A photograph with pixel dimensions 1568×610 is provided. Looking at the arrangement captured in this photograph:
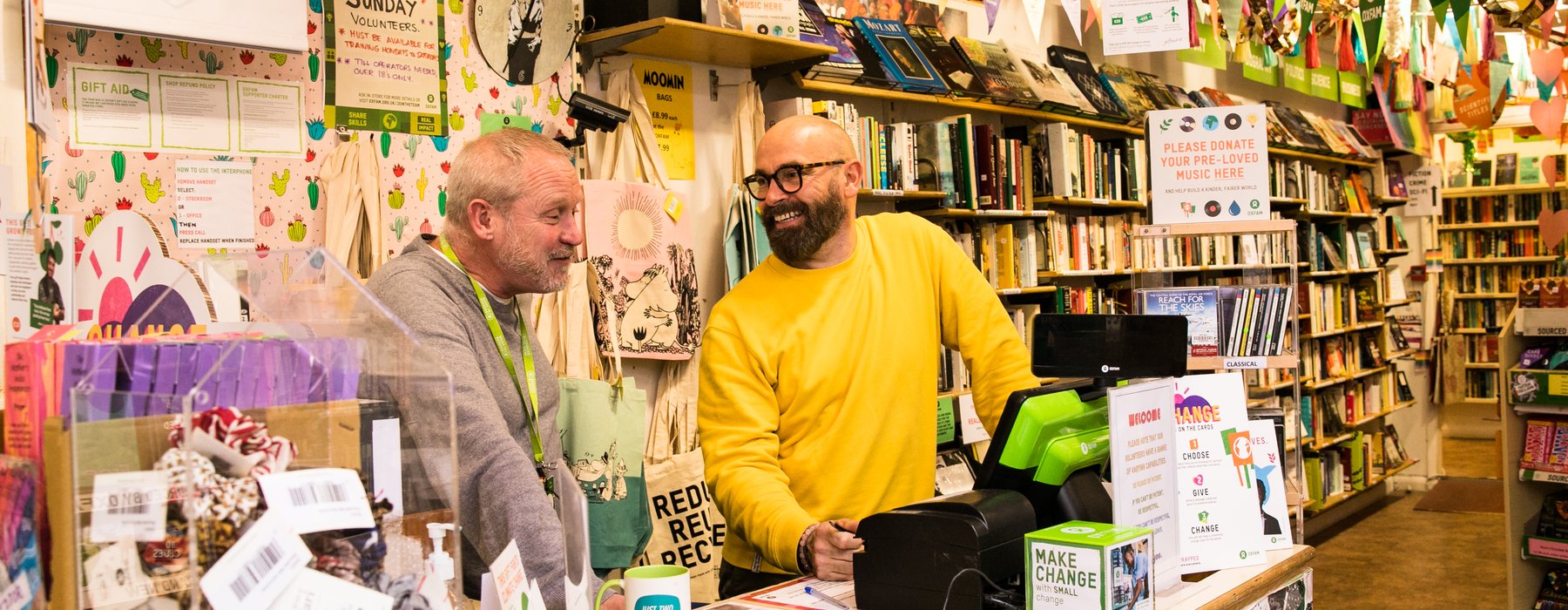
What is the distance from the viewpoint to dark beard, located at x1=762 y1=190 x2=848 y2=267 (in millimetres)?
2805

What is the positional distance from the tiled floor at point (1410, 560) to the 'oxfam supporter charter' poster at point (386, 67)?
4.70 meters

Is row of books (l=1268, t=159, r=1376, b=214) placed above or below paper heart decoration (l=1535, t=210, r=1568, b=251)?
above

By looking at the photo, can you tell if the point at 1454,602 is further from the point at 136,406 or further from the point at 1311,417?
the point at 136,406

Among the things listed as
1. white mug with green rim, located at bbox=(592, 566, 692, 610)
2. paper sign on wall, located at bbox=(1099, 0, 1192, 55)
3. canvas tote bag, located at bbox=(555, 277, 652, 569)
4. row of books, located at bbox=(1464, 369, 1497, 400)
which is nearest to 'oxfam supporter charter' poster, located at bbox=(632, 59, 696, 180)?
canvas tote bag, located at bbox=(555, 277, 652, 569)

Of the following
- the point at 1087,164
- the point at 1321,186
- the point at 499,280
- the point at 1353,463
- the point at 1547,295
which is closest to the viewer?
the point at 499,280

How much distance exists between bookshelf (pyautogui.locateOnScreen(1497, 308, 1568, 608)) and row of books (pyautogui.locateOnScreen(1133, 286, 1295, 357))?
2.15 m

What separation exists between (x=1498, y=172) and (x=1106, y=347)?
12.1 meters

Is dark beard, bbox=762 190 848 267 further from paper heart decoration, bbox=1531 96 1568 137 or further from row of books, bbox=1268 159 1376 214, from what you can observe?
row of books, bbox=1268 159 1376 214

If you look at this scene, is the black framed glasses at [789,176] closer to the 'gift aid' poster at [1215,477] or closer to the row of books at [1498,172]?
the 'gift aid' poster at [1215,477]

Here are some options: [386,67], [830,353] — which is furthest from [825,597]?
[386,67]

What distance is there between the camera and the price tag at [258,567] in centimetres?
108

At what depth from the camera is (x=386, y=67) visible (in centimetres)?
336

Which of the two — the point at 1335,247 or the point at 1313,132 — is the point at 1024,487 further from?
the point at 1335,247

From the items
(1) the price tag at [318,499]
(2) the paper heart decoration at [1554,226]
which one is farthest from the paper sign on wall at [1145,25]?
(1) the price tag at [318,499]
